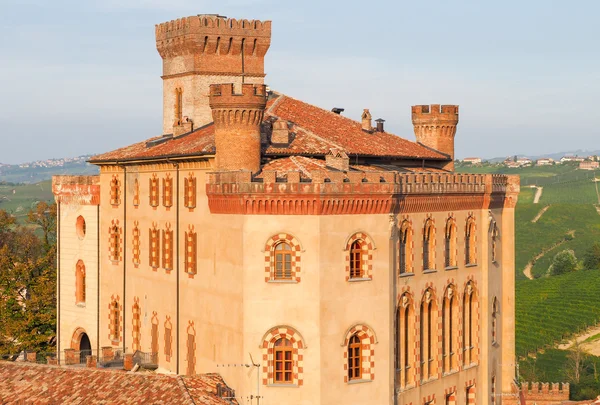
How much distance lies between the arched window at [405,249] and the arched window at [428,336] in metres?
2.35

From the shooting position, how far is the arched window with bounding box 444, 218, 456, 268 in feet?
173

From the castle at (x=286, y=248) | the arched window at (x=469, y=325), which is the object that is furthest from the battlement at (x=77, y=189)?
the arched window at (x=469, y=325)

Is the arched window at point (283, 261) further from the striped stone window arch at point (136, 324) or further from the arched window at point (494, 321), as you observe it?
the arched window at point (494, 321)

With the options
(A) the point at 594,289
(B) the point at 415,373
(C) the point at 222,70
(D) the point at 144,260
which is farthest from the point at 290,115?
(A) the point at 594,289

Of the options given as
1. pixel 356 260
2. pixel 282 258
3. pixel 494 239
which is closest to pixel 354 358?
pixel 356 260

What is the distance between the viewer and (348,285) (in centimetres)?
4500

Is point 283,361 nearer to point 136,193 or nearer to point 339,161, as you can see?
point 339,161

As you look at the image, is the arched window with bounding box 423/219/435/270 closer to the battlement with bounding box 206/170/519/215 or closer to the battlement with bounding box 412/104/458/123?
the battlement with bounding box 206/170/519/215

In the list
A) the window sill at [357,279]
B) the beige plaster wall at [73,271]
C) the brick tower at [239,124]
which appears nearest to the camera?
the window sill at [357,279]

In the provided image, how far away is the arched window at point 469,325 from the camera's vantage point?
2143 inches

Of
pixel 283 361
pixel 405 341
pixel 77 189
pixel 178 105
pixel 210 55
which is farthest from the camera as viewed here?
pixel 77 189

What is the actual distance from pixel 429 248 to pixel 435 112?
15.3 metres

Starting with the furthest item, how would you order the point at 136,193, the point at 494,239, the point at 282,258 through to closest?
the point at 136,193, the point at 494,239, the point at 282,258

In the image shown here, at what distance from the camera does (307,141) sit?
5066cm
